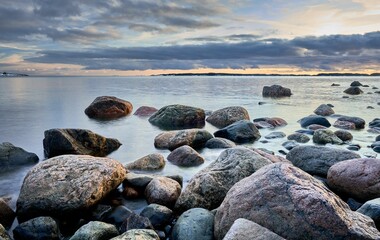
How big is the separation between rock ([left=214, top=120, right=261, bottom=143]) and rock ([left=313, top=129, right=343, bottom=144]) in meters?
2.34

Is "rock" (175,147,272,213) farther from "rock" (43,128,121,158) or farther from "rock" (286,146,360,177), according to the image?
"rock" (43,128,121,158)

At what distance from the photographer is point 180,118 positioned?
1884 centimetres

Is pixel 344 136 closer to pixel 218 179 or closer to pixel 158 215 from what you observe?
pixel 218 179

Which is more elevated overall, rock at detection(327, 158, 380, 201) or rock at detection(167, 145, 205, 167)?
rock at detection(327, 158, 380, 201)

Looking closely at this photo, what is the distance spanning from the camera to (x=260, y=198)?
526 centimetres

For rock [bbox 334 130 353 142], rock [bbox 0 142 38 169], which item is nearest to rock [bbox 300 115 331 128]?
rock [bbox 334 130 353 142]

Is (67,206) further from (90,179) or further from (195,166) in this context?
(195,166)

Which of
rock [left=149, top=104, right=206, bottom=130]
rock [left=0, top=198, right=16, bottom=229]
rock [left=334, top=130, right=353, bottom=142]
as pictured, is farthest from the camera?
rock [left=149, top=104, right=206, bottom=130]

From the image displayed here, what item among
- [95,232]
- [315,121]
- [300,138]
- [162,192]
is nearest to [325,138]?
[300,138]

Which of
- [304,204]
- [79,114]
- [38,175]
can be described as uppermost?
[304,204]

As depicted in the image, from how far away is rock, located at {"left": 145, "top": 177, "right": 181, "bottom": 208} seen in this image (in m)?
7.47

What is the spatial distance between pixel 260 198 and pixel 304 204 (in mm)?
660

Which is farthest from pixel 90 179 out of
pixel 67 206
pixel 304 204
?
pixel 304 204

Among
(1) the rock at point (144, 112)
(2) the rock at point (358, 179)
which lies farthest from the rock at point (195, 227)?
(1) the rock at point (144, 112)
